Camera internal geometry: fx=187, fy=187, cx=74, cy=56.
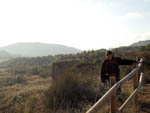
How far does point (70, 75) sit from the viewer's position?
23.6 feet

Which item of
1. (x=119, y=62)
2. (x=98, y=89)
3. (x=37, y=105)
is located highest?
(x=119, y=62)

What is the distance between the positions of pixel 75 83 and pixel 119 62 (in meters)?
2.28

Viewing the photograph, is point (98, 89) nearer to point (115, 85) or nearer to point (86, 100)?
point (86, 100)

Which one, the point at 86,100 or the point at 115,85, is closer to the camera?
the point at 115,85

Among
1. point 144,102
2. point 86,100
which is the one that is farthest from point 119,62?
point 86,100

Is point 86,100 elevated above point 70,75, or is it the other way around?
point 70,75

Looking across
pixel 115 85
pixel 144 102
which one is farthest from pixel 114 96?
pixel 144 102

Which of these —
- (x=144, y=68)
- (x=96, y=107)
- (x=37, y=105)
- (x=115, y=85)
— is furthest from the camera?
(x=144, y=68)

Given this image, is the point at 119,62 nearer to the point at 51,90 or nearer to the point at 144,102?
the point at 144,102

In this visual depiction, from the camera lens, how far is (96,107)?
2527mm

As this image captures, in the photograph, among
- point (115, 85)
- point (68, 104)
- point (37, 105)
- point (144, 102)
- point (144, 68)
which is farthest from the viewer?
point (144, 68)

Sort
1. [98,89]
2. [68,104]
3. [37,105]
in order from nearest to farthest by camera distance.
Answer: [68,104] < [37,105] < [98,89]

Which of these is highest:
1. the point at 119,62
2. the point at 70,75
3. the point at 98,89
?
the point at 119,62

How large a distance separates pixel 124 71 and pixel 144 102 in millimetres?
4451
